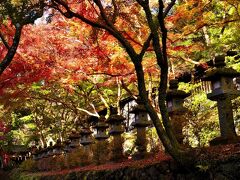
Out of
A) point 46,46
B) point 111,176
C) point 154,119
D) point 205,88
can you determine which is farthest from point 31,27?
point 154,119

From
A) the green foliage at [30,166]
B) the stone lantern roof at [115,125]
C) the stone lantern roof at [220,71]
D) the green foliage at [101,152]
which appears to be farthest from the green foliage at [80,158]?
the green foliage at [30,166]

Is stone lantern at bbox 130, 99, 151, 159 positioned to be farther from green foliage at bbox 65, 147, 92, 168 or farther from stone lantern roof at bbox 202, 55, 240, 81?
green foliage at bbox 65, 147, 92, 168

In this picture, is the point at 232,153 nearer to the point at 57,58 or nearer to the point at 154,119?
the point at 154,119

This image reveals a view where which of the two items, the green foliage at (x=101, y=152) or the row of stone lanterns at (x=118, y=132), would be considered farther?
the green foliage at (x=101, y=152)

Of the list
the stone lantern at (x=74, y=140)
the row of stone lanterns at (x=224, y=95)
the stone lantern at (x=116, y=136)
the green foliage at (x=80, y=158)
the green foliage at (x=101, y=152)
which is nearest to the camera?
the row of stone lanterns at (x=224, y=95)

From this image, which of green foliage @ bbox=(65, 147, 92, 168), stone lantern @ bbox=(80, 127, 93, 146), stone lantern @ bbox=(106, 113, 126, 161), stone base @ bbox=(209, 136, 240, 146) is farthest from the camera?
stone lantern @ bbox=(80, 127, 93, 146)

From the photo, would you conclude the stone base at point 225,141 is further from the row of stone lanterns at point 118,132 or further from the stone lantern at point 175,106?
the row of stone lanterns at point 118,132

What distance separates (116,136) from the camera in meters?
13.3

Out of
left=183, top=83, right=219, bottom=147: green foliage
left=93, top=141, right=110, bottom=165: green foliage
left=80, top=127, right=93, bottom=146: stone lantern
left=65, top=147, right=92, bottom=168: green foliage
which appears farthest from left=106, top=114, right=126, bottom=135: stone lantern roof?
left=80, top=127, right=93, bottom=146: stone lantern

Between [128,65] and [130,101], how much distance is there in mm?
11331

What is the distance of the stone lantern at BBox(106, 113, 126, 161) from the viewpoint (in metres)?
12.8

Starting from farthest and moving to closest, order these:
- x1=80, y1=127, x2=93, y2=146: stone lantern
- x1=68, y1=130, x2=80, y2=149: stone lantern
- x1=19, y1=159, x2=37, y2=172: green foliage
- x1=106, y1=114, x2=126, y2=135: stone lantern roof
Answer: x1=19, y1=159, x2=37, y2=172: green foliage → x1=68, y1=130, x2=80, y2=149: stone lantern → x1=80, y1=127, x2=93, y2=146: stone lantern → x1=106, y1=114, x2=126, y2=135: stone lantern roof

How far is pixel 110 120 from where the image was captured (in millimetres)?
13766

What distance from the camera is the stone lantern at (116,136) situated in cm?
1279
